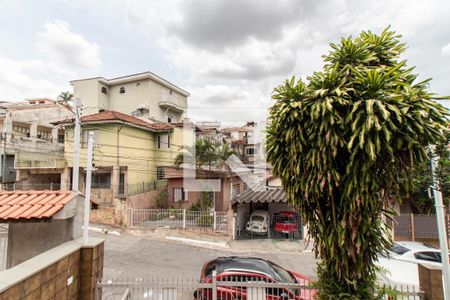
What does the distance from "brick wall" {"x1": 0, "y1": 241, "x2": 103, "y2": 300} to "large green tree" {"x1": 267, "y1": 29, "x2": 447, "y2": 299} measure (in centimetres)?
395

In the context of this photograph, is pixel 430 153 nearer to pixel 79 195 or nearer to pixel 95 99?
pixel 79 195

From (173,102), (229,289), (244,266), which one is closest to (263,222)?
(244,266)

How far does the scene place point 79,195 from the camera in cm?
475

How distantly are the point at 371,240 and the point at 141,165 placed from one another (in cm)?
1826

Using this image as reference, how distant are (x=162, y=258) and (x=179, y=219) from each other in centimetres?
408

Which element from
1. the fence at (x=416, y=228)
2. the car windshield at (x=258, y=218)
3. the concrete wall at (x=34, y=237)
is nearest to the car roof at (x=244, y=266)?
the concrete wall at (x=34, y=237)

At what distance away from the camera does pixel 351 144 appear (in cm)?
302

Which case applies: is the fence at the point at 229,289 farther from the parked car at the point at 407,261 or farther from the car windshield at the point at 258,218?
the car windshield at the point at 258,218

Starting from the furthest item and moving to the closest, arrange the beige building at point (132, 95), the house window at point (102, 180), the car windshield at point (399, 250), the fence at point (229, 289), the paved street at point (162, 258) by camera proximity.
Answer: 1. the beige building at point (132, 95)
2. the house window at point (102, 180)
3. the paved street at point (162, 258)
4. the car windshield at point (399, 250)
5. the fence at point (229, 289)

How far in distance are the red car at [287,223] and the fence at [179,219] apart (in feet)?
10.7

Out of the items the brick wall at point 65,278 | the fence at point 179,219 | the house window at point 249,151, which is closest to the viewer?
the brick wall at point 65,278

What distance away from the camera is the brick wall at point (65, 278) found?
9.98ft

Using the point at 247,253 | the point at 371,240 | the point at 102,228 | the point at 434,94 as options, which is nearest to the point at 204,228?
the point at 247,253

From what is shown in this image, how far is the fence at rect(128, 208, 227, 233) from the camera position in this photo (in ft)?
44.0
